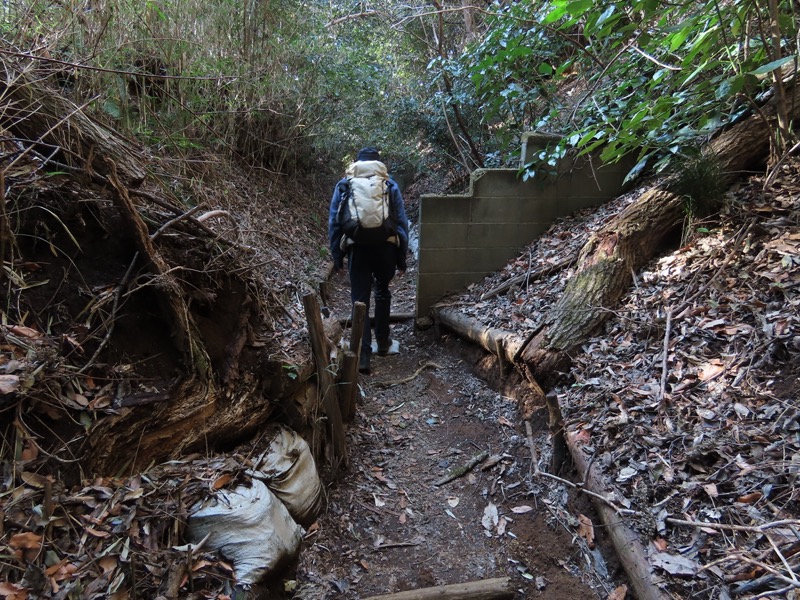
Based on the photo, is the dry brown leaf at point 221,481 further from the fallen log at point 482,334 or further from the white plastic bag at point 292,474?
the fallen log at point 482,334

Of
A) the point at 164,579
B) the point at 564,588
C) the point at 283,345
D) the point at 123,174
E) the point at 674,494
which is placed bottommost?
the point at 564,588

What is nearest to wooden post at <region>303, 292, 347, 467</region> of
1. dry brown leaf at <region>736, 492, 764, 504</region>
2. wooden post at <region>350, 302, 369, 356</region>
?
wooden post at <region>350, 302, 369, 356</region>

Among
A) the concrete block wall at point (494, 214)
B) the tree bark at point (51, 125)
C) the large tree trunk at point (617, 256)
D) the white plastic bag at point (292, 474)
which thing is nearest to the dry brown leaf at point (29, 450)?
the white plastic bag at point (292, 474)

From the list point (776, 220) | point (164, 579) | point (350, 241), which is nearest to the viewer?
point (164, 579)

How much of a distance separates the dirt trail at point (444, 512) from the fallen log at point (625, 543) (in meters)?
0.16

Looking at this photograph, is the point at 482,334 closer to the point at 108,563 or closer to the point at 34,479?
the point at 108,563

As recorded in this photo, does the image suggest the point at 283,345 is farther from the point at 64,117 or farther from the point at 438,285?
the point at 438,285

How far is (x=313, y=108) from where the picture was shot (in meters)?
9.15

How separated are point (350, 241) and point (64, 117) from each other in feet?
9.77

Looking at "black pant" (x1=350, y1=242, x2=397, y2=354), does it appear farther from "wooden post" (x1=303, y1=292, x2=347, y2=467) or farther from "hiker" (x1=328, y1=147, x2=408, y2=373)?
"wooden post" (x1=303, y1=292, x2=347, y2=467)

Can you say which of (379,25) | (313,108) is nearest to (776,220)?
(313,108)

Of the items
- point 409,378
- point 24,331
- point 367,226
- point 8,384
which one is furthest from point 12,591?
point 409,378

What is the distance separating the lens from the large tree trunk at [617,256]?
3.71 m

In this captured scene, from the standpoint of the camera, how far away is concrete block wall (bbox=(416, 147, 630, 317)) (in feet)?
19.1
